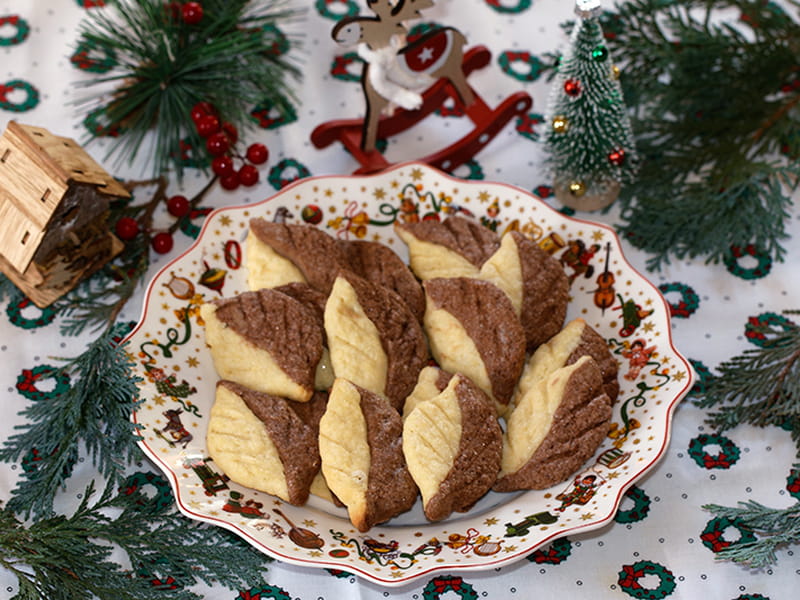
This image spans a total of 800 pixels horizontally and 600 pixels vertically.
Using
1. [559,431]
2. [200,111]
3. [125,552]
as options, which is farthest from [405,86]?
[125,552]

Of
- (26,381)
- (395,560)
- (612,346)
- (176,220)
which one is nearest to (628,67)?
(612,346)

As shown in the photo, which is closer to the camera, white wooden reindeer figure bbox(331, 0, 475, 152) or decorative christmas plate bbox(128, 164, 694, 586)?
decorative christmas plate bbox(128, 164, 694, 586)

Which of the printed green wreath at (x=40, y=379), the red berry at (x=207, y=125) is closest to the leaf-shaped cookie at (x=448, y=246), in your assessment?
the red berry at (x=207, y=125)

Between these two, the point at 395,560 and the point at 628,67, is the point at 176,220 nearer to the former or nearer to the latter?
the point at 395,560

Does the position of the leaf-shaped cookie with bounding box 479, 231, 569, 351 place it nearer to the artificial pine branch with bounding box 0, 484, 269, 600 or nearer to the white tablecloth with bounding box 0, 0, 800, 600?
the white tablecloth with bounding box 0, 0, 800, 600

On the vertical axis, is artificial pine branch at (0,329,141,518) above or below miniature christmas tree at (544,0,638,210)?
below

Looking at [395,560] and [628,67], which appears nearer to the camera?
[395,560]

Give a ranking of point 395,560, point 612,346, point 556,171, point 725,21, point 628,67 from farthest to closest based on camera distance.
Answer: point 725,21 → point 628,67 → point 556,171 → point 612,346 → point 395,560

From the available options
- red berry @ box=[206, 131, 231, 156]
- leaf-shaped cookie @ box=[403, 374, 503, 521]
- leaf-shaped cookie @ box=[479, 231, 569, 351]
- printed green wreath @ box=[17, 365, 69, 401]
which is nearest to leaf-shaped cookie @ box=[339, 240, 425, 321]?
leaf-shaped cookie @ box=[479, 231, 569, 351]
